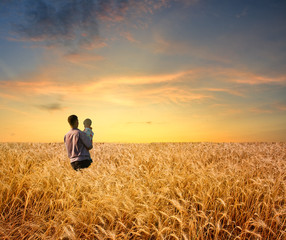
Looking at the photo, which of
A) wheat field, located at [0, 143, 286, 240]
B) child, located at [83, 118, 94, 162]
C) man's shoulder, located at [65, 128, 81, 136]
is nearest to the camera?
wheat field, located at [0, 143, 286, 240]

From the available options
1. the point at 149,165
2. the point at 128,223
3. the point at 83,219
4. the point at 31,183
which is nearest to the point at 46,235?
the point at 83,219

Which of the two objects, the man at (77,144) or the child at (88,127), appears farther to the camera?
the child at (88,127)

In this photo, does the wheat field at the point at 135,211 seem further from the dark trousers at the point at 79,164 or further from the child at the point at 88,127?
the child at the point at 88,127

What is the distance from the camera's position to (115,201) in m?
3.14

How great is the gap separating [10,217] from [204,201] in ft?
9.69

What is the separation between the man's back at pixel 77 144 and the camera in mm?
5484

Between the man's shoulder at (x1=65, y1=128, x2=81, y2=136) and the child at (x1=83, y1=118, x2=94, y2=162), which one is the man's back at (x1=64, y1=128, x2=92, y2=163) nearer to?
the man's shoulder at (x1=65, y1=128, x2=81, y2=136)

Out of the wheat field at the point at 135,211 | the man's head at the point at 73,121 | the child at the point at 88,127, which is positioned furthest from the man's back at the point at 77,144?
the wheat field at the point at 135,211

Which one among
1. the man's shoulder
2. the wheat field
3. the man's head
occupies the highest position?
the man's head

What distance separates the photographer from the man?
5.50 metres

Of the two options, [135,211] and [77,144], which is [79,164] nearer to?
[77,144]

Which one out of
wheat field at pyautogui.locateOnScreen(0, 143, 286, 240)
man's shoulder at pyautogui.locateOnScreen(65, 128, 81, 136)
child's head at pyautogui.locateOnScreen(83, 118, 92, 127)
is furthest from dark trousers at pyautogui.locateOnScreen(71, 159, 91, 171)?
child's head at pyautogui.locateOnScreen(83, 118, 92, 127)

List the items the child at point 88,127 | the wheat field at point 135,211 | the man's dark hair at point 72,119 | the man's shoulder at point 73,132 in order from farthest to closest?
the child at point 88,127 < the man's dark hair at point 72,119 < the man's shoulder at point 73,132 < the wheat field at point 135,211

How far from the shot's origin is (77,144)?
217 inches
